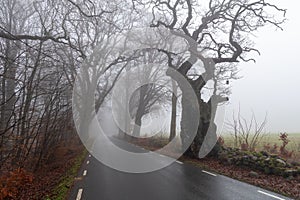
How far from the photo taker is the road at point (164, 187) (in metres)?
8.07

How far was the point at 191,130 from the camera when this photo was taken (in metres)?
18.0

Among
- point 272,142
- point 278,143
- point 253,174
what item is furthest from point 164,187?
point 272,142

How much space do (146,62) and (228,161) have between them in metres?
23.5

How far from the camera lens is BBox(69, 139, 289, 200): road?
8070 mm

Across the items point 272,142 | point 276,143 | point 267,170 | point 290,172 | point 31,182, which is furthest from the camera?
point 272,142

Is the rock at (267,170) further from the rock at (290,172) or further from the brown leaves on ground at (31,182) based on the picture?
the brown leaves on ground at (31,182)

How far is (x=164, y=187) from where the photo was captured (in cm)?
935

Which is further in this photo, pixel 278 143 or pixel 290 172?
pixel 278 143

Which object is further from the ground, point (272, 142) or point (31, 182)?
point (272, 142)

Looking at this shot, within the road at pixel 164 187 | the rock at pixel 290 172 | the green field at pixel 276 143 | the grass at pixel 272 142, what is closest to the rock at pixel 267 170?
the rock at pixel 290 172

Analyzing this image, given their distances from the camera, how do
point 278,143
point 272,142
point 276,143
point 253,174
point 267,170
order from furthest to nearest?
point 272,142 < point 278,143 < point 276,143 < point 267,170 < point 253,174

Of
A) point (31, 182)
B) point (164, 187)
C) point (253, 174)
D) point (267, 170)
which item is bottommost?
point (31, 182)

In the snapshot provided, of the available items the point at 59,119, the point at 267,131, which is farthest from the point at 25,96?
the point at 267,131

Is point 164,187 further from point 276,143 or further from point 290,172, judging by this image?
point 276,143
